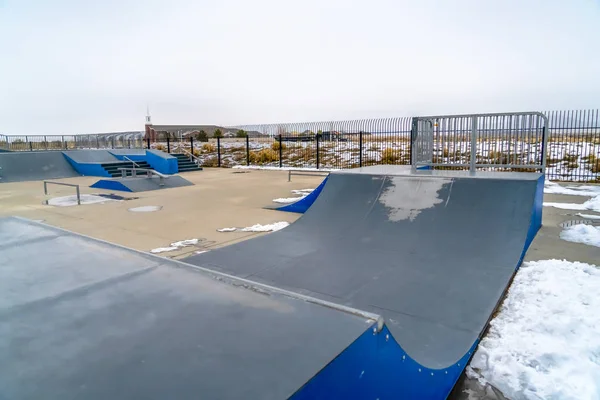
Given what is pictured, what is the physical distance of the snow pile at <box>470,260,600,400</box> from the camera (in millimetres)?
2617

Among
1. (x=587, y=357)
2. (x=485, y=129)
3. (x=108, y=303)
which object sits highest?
(x=485, y=129)

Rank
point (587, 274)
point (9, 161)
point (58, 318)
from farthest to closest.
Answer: point (9, 161) < point (587, 274) < point (58, 318)

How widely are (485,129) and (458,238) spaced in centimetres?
375

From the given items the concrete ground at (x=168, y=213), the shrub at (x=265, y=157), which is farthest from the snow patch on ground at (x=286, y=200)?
the shrub at (x=265, y=157)

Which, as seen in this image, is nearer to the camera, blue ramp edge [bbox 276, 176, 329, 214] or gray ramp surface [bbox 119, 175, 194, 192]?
blue ramp edge [bbox 276, 176, 329, 214]

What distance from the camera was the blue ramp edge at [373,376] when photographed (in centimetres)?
149

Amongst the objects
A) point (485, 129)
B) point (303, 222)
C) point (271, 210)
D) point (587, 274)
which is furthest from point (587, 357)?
point (271, 210)

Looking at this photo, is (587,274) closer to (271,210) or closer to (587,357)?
(587,357)

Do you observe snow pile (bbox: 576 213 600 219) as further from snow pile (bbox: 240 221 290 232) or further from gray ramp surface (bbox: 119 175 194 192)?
gray ramp surface (bbox: 119 175 194 192)

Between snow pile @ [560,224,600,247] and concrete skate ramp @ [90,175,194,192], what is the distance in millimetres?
11887

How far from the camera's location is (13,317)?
6.56 ft

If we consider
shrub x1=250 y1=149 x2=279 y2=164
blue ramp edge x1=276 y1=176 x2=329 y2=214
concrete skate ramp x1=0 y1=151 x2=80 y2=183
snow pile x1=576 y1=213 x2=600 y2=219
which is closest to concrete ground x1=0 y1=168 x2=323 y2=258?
blue ramp edge x1=276 y1=176 x2=329 y2=214

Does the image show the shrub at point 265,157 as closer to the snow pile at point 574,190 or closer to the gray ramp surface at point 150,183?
the gray ramp surface at point 150,183

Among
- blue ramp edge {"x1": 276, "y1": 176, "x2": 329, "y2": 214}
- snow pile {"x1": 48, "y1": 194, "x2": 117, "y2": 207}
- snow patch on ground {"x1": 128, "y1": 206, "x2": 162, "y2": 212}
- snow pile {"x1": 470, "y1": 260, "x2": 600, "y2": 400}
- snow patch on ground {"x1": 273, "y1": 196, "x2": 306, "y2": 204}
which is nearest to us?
snow pile {"x1": 470, "y1": 260, "x2": 600, "y2": 400}
